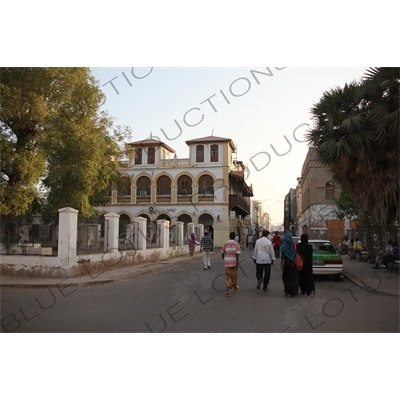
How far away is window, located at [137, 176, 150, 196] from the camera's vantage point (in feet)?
151

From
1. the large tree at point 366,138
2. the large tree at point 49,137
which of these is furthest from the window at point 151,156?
the large tree at point 366,138

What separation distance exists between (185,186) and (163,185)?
2571 millimetres

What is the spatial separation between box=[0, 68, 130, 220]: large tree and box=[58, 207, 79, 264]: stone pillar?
4.69 metres

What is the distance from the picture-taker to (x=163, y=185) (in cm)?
4562

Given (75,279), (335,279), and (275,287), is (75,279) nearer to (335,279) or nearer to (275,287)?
(275,287)

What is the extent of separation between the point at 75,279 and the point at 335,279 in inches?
367

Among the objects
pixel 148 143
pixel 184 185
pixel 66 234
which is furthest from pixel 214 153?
pixel 66 234

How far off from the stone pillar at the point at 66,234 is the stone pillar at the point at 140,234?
248 inches

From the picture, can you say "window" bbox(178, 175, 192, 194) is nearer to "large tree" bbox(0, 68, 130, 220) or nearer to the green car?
"large tree" bbox(0, 68, 130, 220)

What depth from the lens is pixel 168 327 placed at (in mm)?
7004

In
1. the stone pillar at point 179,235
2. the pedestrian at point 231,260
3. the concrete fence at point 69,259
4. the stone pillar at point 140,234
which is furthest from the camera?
the stone pillar at point 179,235

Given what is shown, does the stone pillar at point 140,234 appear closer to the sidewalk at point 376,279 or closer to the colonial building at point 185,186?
the sidewalk at point 376,279

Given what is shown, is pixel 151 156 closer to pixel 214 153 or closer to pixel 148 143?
pixel 148 143

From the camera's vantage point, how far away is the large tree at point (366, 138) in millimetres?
14328
